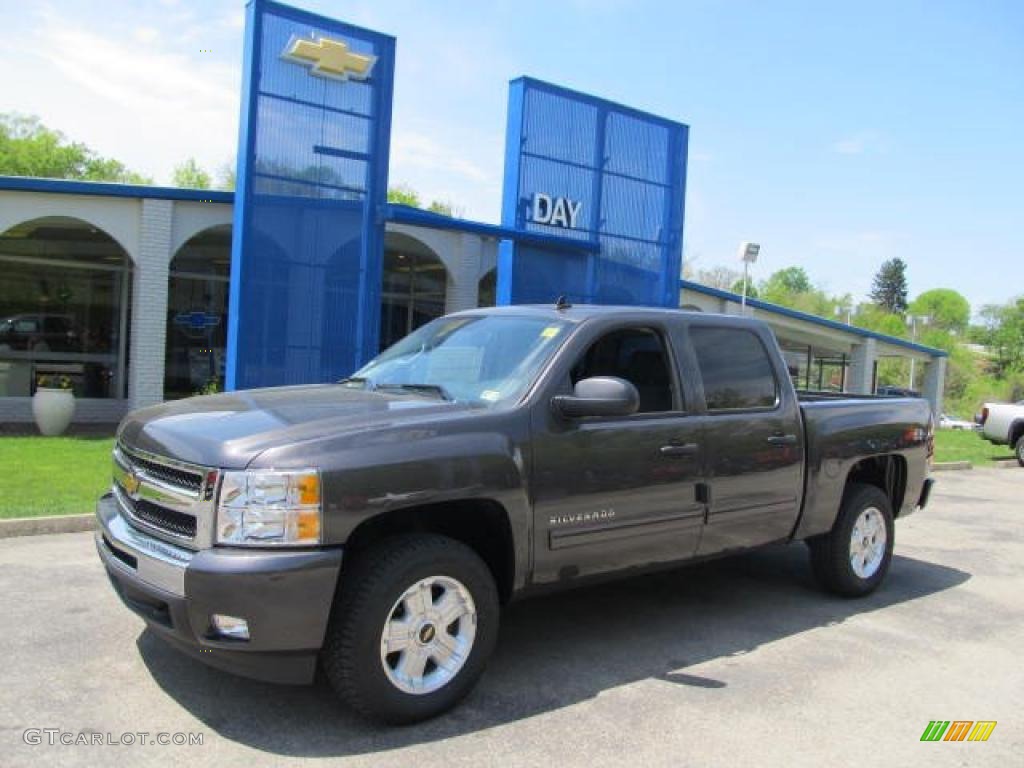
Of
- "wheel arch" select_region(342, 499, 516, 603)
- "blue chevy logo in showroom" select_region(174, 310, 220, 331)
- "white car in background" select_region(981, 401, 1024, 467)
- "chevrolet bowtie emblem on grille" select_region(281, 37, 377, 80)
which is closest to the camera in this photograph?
"wheel arch" select_region(342, 499, 516, 603)

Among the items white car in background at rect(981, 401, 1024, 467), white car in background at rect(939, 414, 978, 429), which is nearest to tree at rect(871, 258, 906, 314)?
white car in background at rect(939, 414, 978, 429)

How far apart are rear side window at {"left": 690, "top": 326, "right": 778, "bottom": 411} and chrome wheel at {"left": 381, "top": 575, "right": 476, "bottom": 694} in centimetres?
202

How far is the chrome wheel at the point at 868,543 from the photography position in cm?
629

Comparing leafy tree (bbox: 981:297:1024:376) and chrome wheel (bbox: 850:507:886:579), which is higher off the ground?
leafy tree (bbox: 981:297:1024:376)

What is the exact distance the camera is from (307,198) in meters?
12.2

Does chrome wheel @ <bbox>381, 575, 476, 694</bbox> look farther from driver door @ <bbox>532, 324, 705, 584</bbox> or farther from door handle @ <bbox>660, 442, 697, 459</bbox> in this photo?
door handle @ <bbox>660, 442, 697, 459</bbox>

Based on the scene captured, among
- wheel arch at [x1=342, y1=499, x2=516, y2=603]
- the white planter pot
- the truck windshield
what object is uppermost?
the truck windshield

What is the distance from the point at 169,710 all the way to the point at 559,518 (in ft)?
6.32

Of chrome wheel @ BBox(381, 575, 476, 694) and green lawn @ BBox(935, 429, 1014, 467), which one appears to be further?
green lawn @ BBox(935, 429, 1014, 467)

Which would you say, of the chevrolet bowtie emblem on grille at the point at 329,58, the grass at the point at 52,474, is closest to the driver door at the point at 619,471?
the grass at the point at 52,474

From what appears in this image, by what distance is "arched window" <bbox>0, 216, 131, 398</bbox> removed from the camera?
1572 cm

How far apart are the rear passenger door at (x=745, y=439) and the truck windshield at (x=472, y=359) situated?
1051 millimetres

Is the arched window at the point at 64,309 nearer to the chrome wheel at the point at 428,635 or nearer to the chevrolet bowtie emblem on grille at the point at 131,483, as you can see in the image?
the chevrolet bowtie emblem on grille at the point at 131,483

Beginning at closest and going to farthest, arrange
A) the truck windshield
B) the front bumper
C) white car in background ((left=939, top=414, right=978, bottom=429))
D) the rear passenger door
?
the front bumper → the truck windshield → the rear passenger door → white car in background ((left=939, top=414, right=978, bottom=429))
